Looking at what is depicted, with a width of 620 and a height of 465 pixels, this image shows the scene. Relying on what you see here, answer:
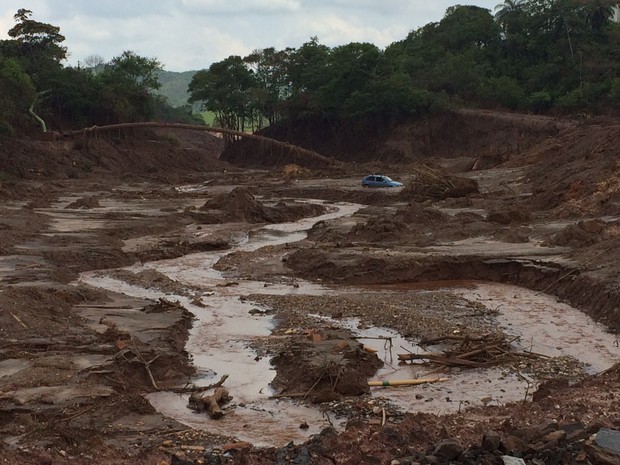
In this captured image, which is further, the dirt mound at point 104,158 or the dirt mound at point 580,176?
the dirt mound at point 104,158

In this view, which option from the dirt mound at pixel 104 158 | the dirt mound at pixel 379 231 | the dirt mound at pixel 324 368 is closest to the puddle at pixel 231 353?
the dirt mound at pixel 324 368

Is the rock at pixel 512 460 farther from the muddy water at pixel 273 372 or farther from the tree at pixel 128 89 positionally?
the tree at pixel 128 89

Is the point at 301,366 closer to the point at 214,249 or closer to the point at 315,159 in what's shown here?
the point at 214,249

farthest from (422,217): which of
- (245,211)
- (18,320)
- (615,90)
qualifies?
Answer: (615,90)

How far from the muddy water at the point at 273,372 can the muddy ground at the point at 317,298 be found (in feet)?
1.22

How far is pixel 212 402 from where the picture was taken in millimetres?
12070

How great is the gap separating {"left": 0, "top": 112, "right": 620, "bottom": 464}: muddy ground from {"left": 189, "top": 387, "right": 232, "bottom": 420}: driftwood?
→ 2.34 feet

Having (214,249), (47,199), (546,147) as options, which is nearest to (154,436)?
(214,249)

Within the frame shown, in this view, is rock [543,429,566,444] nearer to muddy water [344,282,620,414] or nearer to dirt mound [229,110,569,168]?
muddy water [344,282,620,414]

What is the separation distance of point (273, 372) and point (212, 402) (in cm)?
225

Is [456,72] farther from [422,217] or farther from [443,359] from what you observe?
[443,359]

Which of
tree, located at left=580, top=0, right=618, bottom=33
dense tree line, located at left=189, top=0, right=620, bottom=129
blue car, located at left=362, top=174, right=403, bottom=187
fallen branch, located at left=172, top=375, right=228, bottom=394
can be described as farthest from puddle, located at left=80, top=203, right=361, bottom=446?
tree, located at left=580, top=0, right=618, bottom=33

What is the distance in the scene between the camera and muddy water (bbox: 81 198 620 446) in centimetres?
1186

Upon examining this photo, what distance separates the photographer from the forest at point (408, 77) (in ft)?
218
